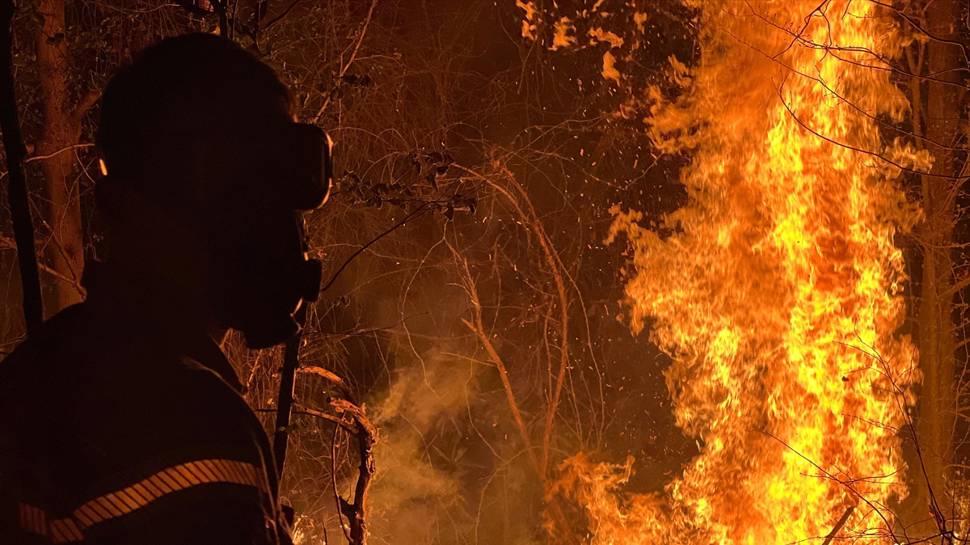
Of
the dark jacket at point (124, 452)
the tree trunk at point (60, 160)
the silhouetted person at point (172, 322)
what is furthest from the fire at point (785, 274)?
the dark jacket at point (124, 452)

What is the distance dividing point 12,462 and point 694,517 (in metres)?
9.24

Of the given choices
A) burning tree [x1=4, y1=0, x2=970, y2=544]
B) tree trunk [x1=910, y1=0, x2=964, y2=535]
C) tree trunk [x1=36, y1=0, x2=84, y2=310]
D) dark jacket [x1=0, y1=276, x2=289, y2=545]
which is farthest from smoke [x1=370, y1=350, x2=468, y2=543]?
dark jacket [x1=0, y1=276, x2=289, y2=545]

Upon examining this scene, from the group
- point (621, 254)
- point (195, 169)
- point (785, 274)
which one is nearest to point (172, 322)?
point (195, 169)

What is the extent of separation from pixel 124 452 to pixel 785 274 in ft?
27.4

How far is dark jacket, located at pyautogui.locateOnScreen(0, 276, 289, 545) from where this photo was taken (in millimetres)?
1097

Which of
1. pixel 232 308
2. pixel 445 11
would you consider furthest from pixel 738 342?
pixel 232 308

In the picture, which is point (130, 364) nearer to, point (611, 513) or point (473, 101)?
point (611, 513)

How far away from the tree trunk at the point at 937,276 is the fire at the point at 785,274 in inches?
30.2

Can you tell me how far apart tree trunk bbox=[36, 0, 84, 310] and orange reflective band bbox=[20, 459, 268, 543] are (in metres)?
6.83

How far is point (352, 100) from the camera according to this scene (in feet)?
31.6

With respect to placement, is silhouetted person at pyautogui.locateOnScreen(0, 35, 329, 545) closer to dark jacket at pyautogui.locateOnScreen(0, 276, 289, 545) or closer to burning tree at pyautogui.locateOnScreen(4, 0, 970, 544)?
dark jacket at pyautogui.locateOnScreen(0, 276, 289, 545)

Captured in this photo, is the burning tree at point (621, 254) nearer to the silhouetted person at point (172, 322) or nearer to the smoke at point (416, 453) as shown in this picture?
the smoke at point (416, 453)

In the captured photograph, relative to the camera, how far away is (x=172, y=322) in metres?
1.29

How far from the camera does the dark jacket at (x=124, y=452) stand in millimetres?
1097
